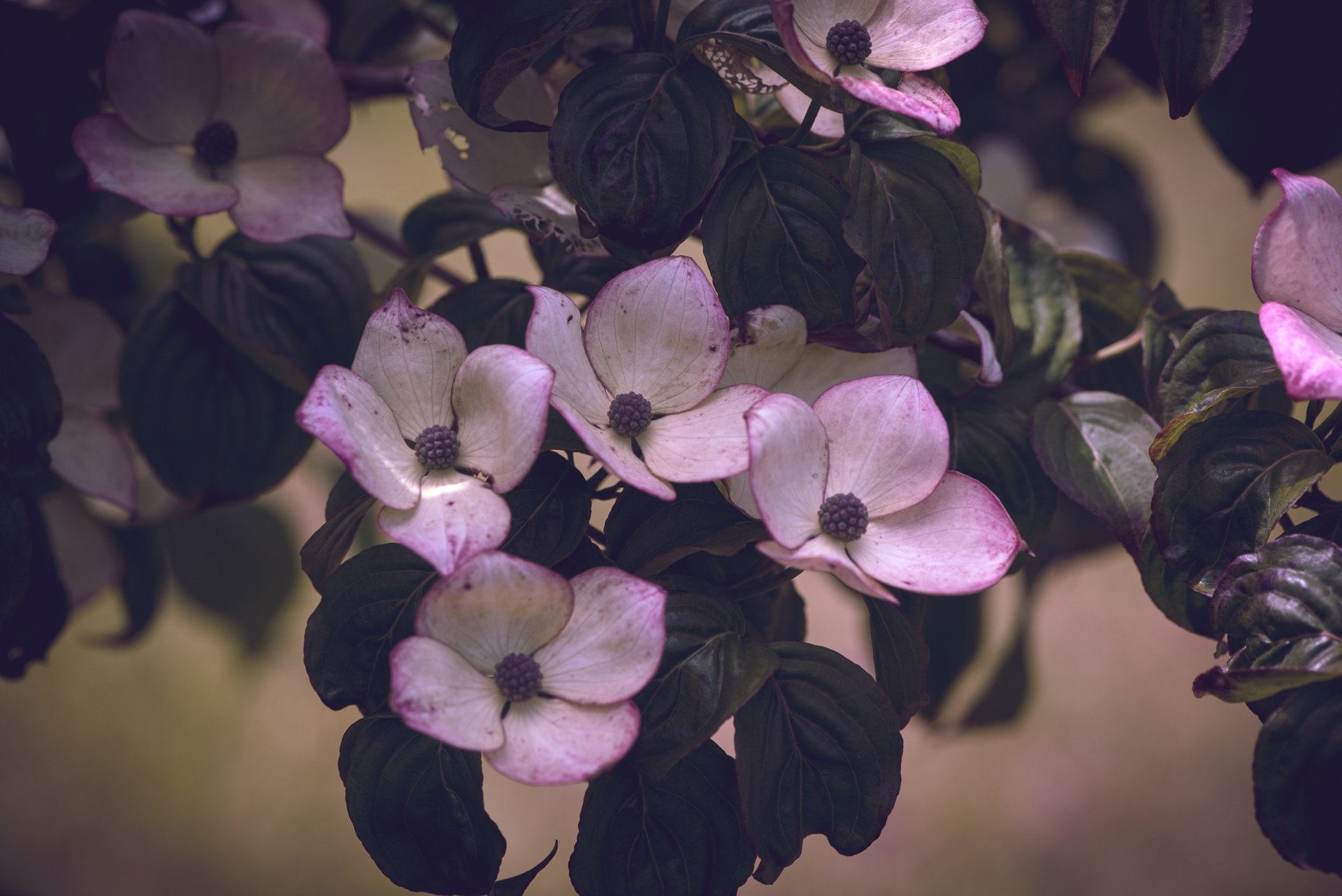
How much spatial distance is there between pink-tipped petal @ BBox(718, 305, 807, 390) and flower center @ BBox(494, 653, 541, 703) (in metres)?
0.14

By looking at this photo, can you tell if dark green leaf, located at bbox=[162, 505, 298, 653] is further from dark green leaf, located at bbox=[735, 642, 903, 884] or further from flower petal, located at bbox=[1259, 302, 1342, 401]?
flower petal, located at bbox=[1259, 302, 1342, 401]

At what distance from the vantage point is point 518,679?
0.35 meters

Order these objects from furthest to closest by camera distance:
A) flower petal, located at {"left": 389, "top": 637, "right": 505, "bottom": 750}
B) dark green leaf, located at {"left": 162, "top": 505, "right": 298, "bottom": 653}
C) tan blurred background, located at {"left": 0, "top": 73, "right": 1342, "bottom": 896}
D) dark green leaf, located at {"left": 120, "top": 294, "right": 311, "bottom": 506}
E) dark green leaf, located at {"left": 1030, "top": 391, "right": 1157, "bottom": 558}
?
tan blurred background, located at {"left": 0, "top": 73, "right": 1342, "bottom": 896}
dark green leaf, located at {"left": 162, "top": 505, "right": 298, "bottom": 653}
dark green leaf, located at {"left": 120, "top": 294, "right": 311, "bottom": 506}
dark green leaf, located at {"left": 1030, "top": 391, "right": 1157, "bottom": 558}
flower petal, located at {"left": 389, "top": 637, "right": 505, "bottom": 750}

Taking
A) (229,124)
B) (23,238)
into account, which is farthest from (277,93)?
(23,238)

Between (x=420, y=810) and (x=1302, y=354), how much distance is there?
1.18ft

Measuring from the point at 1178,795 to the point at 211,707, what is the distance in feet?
4.34

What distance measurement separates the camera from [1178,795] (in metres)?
1.35

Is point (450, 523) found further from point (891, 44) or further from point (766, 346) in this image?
point (891, 44)

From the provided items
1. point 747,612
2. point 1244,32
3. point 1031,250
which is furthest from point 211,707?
point 1244,32

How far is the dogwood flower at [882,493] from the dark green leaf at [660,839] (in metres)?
0.11

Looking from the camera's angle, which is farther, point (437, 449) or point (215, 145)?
point (215, 145)

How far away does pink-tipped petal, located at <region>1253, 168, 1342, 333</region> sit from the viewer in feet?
1.25

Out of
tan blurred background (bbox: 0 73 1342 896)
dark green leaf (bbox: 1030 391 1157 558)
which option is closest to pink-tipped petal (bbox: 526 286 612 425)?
dark green leaf (bbox: 1030 391 1157 558)

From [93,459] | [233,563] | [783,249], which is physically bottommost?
[233,563]
